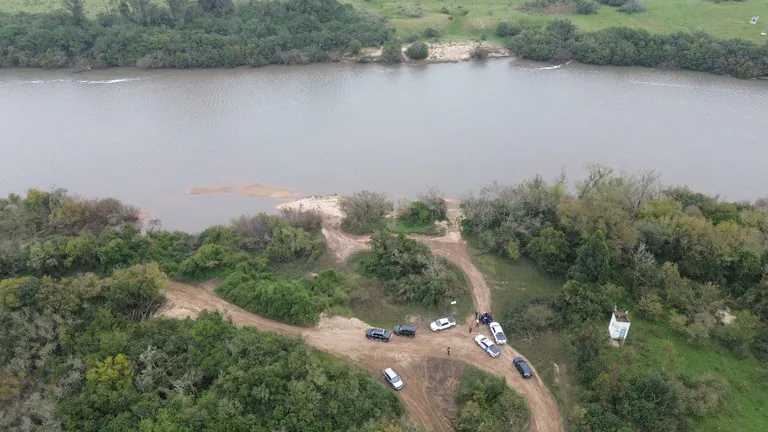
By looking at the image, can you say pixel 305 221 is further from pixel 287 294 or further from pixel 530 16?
pixel 530 16

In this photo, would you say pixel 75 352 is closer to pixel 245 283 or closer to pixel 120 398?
pixel 120 398

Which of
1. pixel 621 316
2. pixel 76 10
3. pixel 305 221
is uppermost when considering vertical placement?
pixel 76 10

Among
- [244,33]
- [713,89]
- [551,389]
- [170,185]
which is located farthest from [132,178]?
[713,89]

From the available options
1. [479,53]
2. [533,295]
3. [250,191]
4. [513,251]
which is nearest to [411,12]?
[479,53]

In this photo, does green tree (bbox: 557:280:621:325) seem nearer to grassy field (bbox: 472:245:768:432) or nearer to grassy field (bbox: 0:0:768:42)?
grassy field (bbox: 472:245:768:432)

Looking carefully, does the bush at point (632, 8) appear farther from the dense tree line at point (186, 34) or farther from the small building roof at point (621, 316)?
the small building roof at point (621, 316)
